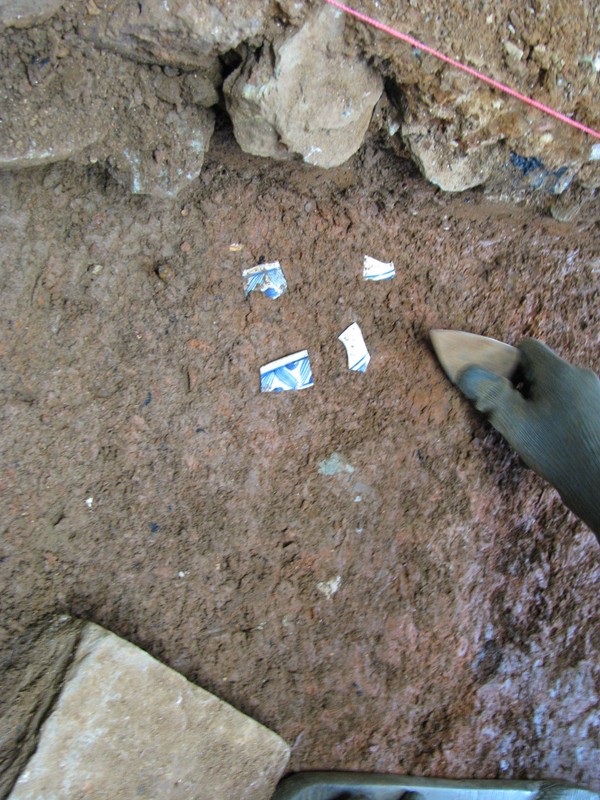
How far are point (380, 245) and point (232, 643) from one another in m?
1.18

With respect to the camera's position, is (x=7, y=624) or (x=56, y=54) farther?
(x=7, y=624)

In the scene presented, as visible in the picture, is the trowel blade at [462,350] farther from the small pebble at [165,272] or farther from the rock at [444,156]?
the small pebble at [165,272]

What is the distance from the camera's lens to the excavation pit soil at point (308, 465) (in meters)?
1.63

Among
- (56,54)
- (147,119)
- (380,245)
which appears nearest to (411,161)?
(380,245)

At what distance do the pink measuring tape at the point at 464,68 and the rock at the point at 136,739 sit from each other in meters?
1.47

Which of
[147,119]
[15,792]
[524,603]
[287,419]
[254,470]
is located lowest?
[15,792]

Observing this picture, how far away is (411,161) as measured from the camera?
1.80 m

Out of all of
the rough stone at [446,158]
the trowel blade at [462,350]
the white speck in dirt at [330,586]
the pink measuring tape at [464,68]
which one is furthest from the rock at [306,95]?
the white speck in dirt at [330,586]

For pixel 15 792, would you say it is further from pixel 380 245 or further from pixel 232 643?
pixel 380 245

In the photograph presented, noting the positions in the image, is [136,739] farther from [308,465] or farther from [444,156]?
[444,156]

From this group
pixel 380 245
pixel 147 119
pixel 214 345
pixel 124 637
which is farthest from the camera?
pixel 380 245

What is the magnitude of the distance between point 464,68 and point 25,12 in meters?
0.93

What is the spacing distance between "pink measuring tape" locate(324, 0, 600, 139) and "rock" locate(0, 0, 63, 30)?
556mm

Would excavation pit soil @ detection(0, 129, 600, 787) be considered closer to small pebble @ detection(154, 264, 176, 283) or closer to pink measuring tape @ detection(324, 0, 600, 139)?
small pebble @ detection(154, 264, 176, 283)
